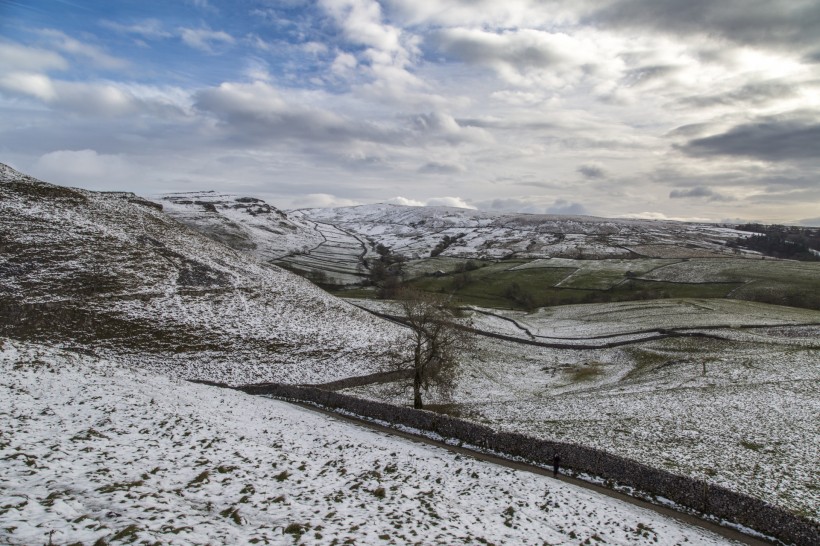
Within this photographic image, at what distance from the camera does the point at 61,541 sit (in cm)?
916

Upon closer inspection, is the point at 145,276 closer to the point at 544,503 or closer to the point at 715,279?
the point at 544,503

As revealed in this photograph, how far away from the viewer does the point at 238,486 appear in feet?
46.8

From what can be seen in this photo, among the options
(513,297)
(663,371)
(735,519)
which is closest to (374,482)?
(735,519)

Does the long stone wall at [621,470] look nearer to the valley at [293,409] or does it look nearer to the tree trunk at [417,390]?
the valley at [293,409]

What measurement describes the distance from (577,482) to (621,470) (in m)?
2.16

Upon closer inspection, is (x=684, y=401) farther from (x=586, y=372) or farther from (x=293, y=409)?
(x=293, y=409)

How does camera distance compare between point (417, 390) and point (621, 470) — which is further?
point (417, 390)

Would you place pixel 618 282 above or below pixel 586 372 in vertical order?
above

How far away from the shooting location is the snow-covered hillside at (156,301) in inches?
1554

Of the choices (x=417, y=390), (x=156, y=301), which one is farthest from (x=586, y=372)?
(x=156, y=301)

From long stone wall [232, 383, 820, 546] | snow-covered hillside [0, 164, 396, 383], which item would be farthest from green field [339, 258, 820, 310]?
long stone wall [232, 383, 820, 546]

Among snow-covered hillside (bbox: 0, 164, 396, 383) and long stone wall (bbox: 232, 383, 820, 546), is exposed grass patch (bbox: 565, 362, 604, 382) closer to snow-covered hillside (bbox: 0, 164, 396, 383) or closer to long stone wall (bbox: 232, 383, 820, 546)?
snow-covered hillside (bbox: 0, 164, 396, 383)

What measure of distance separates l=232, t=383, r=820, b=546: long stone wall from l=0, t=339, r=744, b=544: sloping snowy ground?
211cm

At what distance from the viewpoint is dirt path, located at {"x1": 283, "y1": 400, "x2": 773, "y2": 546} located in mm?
16406
